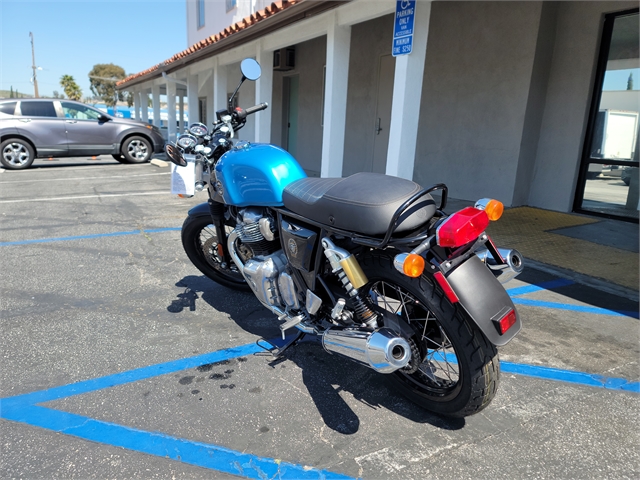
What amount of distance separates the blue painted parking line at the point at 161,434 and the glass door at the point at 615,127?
15.8 feet

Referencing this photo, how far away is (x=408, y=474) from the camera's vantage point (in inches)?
76.7

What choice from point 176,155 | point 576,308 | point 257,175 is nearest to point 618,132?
point 576,308

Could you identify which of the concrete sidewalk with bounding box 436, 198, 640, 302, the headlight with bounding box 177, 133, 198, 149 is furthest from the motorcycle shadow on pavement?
the concrete sidewalk with bounding box 436, 198, 640, 302

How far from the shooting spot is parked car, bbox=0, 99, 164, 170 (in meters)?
11.5

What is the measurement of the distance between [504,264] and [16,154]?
42.8 feet

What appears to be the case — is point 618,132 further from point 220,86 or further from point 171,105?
point 171,105

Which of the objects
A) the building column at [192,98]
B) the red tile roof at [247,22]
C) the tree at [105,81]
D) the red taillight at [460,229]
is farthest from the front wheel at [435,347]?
the tree at [105,81]

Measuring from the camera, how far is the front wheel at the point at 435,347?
2000mm

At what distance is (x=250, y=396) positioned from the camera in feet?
8.19

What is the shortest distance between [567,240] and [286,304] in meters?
4.29

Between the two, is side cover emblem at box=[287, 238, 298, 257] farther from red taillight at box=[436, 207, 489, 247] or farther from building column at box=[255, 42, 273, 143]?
building column at box=[255, 42, 273, 143]

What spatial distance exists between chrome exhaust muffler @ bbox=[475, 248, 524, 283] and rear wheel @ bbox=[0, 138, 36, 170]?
42.2 feet

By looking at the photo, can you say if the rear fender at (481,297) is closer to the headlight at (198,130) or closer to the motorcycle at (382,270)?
the motorcycle at (382,270)

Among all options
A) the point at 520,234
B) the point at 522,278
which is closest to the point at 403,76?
the point at 520,234
